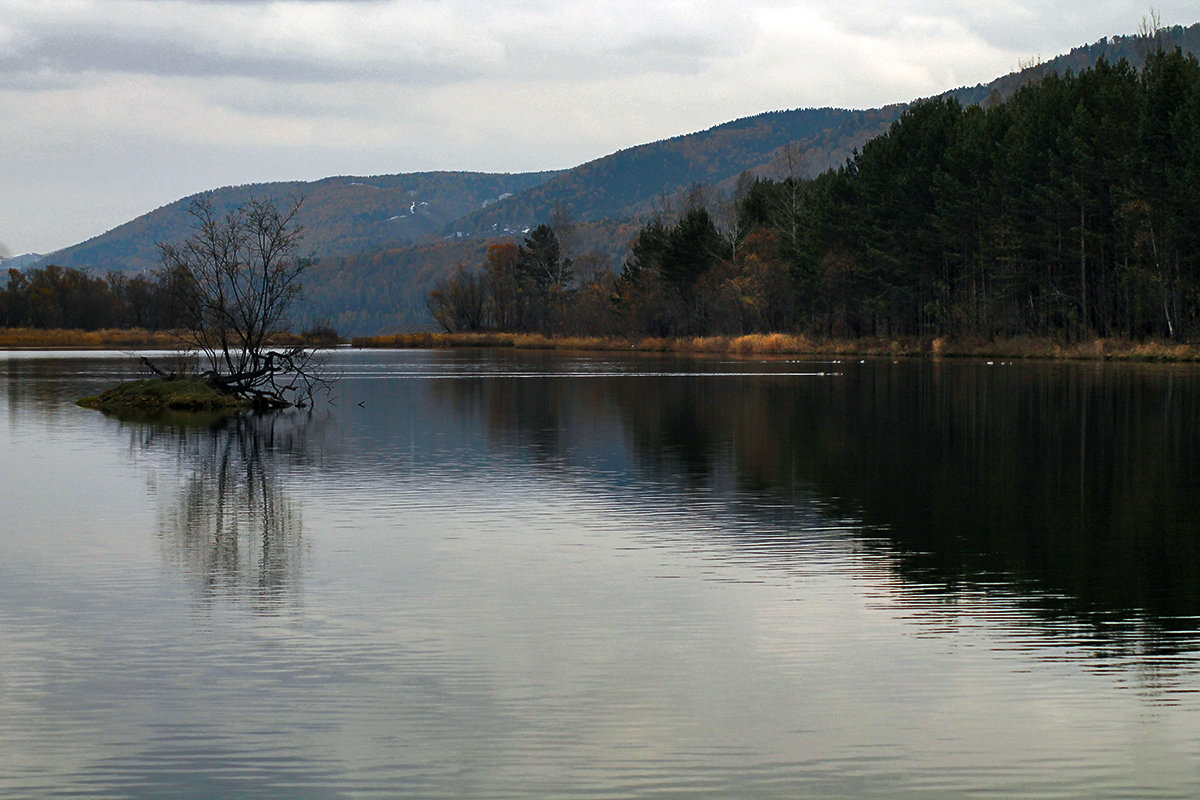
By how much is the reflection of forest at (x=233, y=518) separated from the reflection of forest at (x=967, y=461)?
5543mm

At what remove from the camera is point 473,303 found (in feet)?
542

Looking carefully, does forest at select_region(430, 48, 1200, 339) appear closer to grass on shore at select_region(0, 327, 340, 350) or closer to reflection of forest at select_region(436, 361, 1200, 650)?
reflection of forest at select_region(436, 361, 1200, 650)

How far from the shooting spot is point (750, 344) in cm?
9450

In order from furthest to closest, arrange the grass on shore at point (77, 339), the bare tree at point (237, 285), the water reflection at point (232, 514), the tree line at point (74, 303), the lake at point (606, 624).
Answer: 1. the tree line at point (74, 303)
2. the grass on shore at point (77, 339)
3. the bare tree at point (237, 285)
4. the water reflection at point (232, 514)
5. the lake at point (606, 624)

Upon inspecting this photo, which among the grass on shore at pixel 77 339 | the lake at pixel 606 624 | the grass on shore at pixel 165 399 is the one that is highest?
the grass on shore at pixel 77 339

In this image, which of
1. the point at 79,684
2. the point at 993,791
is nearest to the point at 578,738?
the point at 993,791

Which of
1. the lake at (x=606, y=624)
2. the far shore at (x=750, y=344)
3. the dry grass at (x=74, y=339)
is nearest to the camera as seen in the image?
the lake at (x=606, y=624)

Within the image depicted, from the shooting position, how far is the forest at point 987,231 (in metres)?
61.3

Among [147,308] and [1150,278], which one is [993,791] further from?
[147,308]

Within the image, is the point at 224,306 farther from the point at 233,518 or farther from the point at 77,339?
the point at 77,339

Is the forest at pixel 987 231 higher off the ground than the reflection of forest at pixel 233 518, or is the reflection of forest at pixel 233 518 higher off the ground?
the forest at pixel 987 231

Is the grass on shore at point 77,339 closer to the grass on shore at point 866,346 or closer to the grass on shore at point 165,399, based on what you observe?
the grass on shore at point 866,346

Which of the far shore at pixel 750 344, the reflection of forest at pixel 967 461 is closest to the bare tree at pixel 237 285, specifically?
the far shore at pixel 750 344

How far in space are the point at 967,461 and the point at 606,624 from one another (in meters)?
13.6
